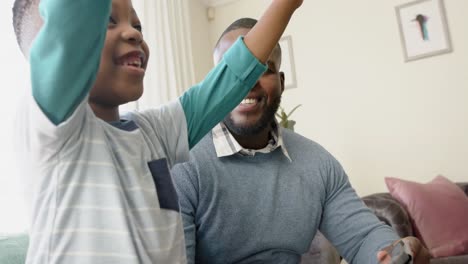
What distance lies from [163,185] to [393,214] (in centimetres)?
182

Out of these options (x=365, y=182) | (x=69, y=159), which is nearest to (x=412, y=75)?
(x=365, y=182)

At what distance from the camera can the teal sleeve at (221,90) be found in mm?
698

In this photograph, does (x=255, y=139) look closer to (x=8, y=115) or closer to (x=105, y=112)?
(x=105, y=112)

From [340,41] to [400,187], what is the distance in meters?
1.24

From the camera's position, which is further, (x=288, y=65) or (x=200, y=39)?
(x=200, y=39)

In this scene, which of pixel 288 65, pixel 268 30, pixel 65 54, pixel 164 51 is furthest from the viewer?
pixel 288 65

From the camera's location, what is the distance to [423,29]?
9.32 feet

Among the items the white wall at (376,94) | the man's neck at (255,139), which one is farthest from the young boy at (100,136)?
the white wall at (376,94)

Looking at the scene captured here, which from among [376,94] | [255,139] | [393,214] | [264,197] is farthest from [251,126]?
[376,94]

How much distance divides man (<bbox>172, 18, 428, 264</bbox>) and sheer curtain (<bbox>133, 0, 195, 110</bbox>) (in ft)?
3.93

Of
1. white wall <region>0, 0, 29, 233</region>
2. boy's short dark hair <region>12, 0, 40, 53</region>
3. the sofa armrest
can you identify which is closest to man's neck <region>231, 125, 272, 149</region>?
boy's short dark hair <region>12, 0, 40, 53</region>

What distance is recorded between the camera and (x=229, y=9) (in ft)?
11.4

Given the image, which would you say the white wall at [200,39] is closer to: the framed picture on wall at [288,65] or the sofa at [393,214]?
the framed picture on wall at [288,65]

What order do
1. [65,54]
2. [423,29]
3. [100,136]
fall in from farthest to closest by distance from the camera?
1. [423,29]
2. [100,136]
3. [65,54]
